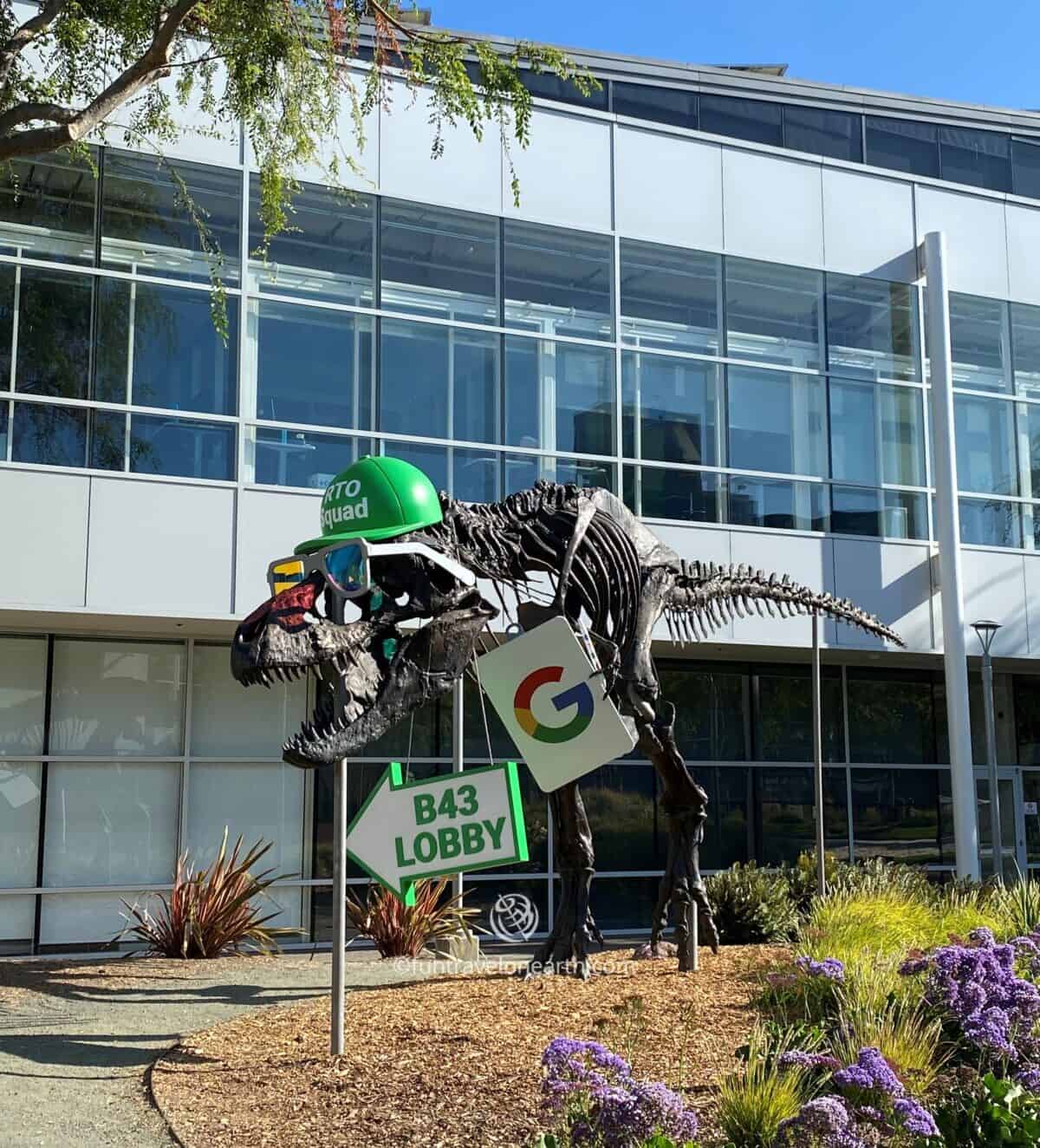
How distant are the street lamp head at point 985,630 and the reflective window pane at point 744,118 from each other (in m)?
14.8

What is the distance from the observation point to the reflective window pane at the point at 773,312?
1859 centimetres

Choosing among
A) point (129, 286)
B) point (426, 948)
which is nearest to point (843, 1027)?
point (426, 948)

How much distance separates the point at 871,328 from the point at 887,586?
3.85 meters

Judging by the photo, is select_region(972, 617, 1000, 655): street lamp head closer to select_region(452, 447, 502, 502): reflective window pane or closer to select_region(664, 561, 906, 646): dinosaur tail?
select_region(664, 561, 906, 646): dinosaur tail

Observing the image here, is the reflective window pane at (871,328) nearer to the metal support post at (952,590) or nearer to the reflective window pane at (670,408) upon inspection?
the metal support post at (952,590)

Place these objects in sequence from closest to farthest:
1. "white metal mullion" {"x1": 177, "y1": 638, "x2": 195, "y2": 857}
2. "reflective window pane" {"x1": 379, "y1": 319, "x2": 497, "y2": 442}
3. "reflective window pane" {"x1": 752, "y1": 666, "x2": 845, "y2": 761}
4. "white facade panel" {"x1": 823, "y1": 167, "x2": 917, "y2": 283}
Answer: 1. "white metal mullion" {"x1": 177, "y1": 638, "x2": 195, "y2": 857}
2. "reflective window pane" {"x1": 379, "y1": 319, "x2": 497, "y2": 442}
3. "white facade panel" {"x1": 823, "y1": 167, "x2": 917, "y2": 283}
4. "reflective window pane" {"x1": 752, "y1": 666, "x2": 845, "y2": 761}

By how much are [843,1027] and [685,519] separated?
1077cm

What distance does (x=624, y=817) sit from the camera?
61.2ft

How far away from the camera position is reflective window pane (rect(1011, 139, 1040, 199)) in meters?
31.8

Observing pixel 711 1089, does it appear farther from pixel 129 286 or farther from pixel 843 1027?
pixel 129 286

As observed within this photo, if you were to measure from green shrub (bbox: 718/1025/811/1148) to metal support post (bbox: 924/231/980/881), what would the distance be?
12.9m

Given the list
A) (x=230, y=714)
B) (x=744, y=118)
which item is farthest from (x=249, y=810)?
(x=744, y=118)

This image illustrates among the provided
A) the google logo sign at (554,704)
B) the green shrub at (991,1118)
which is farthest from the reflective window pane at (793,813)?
the green shrub at (991,1118)

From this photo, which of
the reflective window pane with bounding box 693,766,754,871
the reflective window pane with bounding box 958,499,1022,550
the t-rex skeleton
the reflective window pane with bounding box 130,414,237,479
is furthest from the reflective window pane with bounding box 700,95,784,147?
the t-rex skeleton
